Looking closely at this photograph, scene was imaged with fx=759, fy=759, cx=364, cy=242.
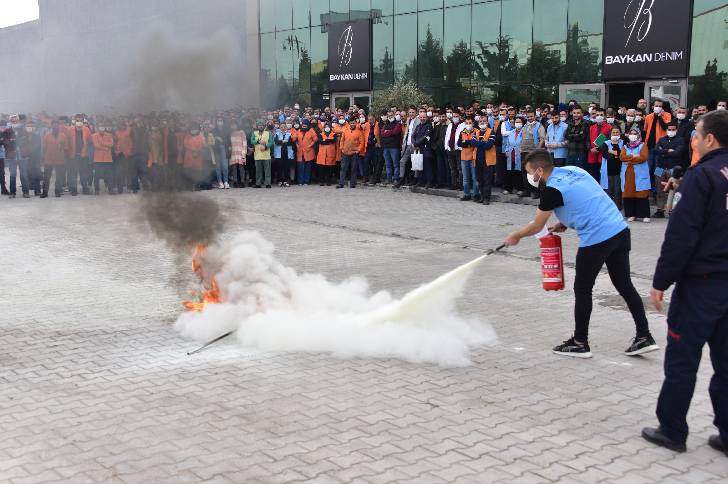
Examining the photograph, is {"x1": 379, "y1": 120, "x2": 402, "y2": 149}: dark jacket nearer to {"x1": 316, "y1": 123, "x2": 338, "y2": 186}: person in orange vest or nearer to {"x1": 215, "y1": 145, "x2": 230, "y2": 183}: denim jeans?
{"x1": 316, "y1": 123, "x2": 338, "y2": 186}: person in orange vest

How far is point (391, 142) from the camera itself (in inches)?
785

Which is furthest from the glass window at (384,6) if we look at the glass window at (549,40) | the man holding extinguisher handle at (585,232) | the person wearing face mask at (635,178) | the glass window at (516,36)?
the man holding extinguisher handle at (585,232)

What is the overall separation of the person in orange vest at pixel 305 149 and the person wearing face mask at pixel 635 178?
32.3 feet

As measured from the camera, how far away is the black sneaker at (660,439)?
14.3ft

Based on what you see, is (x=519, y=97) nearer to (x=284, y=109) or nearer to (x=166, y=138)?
(x=284, y=109)

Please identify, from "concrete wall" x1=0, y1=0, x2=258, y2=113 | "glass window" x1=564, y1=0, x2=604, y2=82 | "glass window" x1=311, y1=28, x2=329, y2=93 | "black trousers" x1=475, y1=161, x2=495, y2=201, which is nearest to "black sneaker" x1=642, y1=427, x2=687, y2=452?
"concrete wall" x1=0, y1=0, x2=258, y2=113

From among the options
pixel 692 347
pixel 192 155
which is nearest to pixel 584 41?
pixel 192 155

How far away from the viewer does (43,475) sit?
13.1ft

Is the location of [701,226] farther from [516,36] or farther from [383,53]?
[383,53]

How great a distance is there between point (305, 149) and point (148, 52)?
563 inches

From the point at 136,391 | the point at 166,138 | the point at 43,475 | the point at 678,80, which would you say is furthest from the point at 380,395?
the point at 678,80

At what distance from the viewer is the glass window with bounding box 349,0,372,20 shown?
88.2ft

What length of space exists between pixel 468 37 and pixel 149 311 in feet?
58.5

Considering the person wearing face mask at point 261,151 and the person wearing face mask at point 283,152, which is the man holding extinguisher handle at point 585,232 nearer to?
the person wearing face mask at point 261,151
